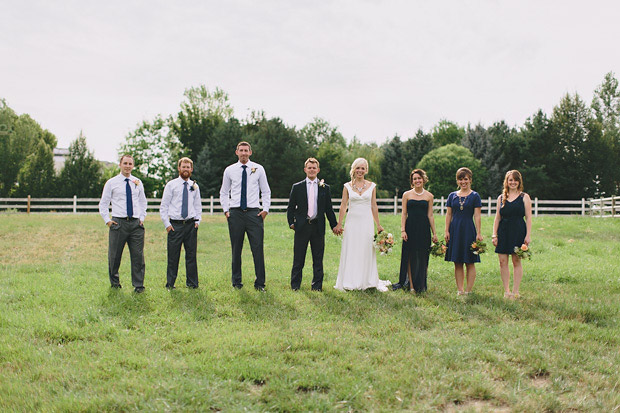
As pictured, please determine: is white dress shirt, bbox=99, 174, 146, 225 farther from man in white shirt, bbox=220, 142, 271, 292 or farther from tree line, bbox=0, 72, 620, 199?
tree line, bbox=0, 72, 620, 199

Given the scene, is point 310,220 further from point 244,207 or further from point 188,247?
point 188,247

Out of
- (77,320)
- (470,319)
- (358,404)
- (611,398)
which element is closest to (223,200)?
(77,320)

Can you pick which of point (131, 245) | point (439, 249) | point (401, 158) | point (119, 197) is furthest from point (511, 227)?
point (401, 158)

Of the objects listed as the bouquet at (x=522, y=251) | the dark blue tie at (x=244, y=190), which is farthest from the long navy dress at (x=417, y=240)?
the dark blue tie at (x=244, y=190)

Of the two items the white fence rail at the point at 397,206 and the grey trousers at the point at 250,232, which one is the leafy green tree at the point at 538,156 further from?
the grey trousers at the point at 250,232

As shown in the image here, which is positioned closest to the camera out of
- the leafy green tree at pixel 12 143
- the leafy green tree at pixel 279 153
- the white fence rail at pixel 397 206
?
the white fence rail at pixel 397 206

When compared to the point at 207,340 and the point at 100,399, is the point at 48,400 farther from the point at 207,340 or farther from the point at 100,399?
the point at 207,340

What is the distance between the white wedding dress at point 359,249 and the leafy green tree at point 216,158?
35.1m

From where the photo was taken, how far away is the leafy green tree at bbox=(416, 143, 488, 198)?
39.2m

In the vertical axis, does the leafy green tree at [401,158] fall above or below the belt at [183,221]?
above

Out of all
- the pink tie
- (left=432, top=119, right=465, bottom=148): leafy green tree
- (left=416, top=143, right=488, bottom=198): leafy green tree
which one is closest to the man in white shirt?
the pink tie

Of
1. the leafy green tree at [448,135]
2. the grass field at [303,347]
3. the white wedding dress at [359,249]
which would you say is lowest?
the grass field at [303,347]

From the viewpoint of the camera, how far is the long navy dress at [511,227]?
7.71 m

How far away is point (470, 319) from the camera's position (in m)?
6.30
